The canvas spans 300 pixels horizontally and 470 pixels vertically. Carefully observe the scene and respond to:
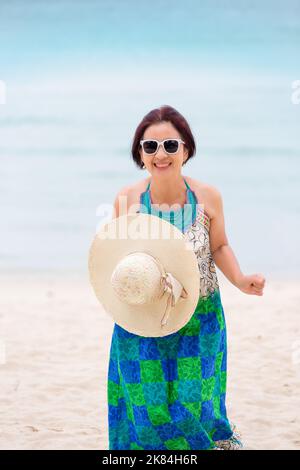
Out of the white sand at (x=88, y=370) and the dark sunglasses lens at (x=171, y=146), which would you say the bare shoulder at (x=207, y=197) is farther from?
the white sand at (x=88, y=370)

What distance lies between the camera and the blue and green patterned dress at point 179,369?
11.4 ft

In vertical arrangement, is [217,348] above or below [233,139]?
below

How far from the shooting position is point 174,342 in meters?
3.51

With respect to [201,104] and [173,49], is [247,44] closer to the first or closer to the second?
[173,49]

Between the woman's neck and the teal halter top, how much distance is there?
0.02m

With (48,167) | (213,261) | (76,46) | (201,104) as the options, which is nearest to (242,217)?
(48,167)

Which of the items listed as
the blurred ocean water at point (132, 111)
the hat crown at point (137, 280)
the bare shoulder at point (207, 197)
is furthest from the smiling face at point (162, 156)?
the blurred ocean water at point (132, 111)

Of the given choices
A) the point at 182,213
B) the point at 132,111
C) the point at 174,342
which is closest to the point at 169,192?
the point at 182,213

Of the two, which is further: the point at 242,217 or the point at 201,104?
the point at 201,104

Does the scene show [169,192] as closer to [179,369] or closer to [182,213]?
[182,213]

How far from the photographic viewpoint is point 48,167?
22.9m

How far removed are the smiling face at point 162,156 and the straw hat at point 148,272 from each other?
1.01 feet
